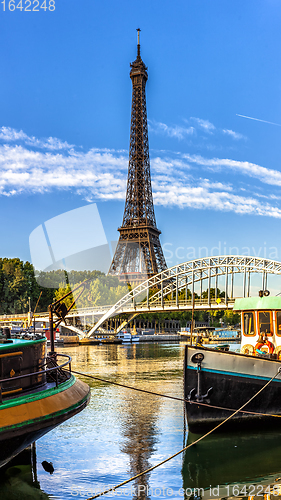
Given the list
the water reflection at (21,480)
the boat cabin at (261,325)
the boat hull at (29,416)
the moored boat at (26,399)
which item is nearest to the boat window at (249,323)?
the boat cabin at (261,325)

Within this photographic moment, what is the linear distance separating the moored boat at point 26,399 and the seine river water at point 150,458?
1735mm

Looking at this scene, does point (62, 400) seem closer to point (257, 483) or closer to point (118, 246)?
point (257, 483)

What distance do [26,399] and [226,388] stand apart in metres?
6.73

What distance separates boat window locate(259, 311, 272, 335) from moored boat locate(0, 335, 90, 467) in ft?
24.2

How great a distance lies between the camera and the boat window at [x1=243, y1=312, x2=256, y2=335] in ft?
51.0

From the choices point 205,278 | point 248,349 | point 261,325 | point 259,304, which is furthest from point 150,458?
point 205,278

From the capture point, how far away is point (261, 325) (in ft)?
50.4

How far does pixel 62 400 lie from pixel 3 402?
1.56 m

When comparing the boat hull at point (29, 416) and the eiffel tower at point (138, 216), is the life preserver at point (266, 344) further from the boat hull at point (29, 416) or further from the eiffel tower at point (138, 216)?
the eiffel tower at point (138, 216)

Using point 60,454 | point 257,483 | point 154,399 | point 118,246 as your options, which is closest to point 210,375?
point 257,483

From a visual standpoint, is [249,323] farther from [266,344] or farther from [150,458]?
[150,458]

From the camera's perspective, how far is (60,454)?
1197 cm

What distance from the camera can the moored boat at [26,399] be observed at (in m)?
7.82

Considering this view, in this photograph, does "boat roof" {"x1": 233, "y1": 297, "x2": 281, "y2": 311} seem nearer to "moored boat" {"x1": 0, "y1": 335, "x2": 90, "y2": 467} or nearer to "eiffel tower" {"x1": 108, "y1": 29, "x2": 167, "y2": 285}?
"moored boat" {"x1": 0, "y1": 335, "x2": 90, "y2": 467}
